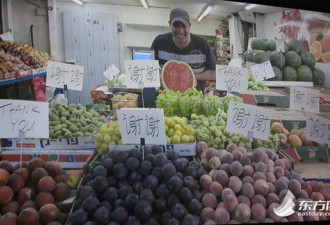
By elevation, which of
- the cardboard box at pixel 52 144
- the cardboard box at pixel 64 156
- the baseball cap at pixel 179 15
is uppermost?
the baseball cap at pixel 179 15

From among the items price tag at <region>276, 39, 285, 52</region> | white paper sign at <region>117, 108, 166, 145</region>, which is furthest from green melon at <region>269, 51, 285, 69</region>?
white paper sign at <region>117, 108, 166, 145</region>

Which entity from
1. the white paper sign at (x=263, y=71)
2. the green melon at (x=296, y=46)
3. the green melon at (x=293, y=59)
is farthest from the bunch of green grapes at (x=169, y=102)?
the green melon at (x=296, y=46)

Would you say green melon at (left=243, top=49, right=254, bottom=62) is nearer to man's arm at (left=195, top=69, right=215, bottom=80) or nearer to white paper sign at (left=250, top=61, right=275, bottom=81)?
white paper sign at (left=250, top=61, right=275, bottom=81)

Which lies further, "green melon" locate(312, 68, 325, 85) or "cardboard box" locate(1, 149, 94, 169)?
"green melon" locate(312, 68, 325, 85)

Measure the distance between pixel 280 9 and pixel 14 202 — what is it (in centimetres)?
197

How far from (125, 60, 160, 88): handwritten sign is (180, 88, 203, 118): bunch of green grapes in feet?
1.02

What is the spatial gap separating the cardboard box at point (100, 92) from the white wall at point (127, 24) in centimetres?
70

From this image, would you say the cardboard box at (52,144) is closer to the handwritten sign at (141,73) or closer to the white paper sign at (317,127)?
the handwritten sign at (141,73)

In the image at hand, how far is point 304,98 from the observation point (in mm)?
1782

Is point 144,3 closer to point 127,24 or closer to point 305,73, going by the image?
point 127,24

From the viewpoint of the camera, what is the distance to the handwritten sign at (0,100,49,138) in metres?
1.18

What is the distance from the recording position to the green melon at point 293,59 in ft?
9.77

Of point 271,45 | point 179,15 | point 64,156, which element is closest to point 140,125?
point 64,156

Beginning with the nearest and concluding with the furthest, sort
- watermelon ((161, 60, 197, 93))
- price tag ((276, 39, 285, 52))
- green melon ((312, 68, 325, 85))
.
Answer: watermelon ((161, 60, 197, 93))
price tag ((276, 39, 285, 52))
green melon ((312, 68, 325, 85))
